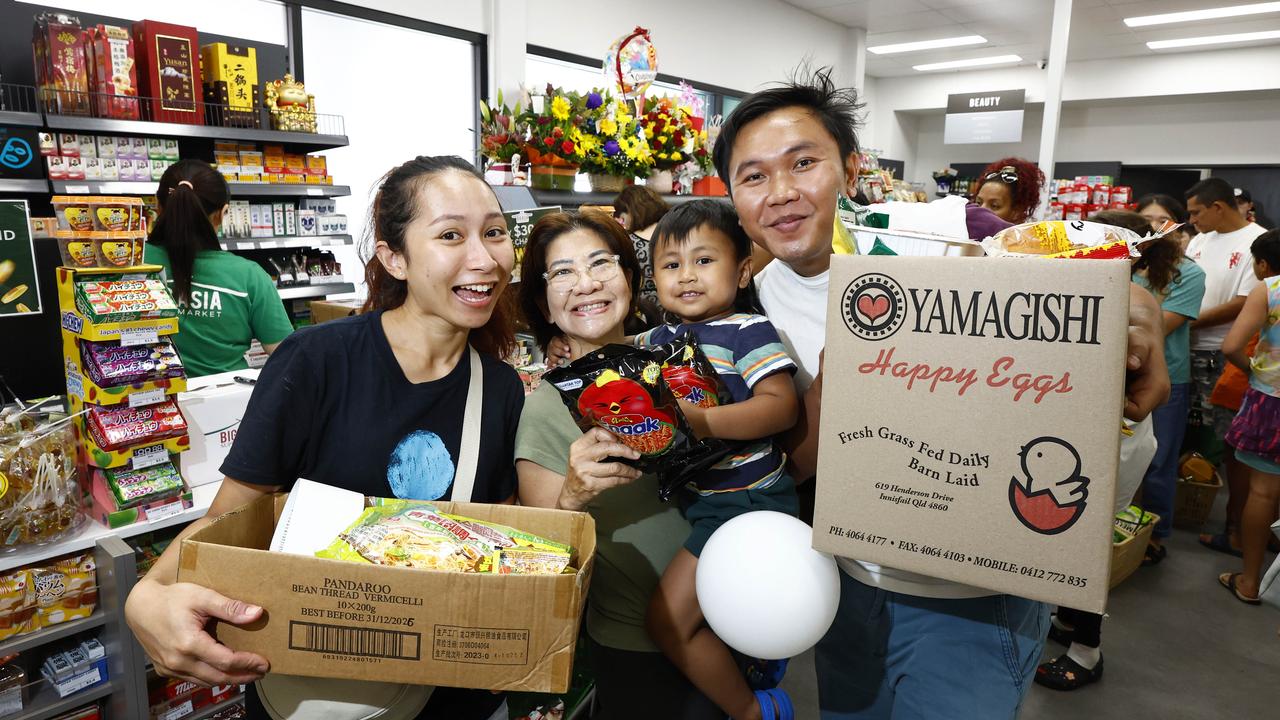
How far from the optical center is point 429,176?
1.43 meters

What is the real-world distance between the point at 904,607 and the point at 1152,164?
14211 millimetres

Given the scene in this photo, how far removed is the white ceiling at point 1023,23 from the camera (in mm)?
8945

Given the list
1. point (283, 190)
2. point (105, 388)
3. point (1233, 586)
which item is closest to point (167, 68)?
point (283, 190)

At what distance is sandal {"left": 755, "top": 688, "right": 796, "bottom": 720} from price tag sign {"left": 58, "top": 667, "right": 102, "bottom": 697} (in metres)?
1.88

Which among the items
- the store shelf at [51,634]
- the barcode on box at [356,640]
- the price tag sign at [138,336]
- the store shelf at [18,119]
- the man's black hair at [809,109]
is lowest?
the store shelf at [51,634]

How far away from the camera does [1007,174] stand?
3.90m

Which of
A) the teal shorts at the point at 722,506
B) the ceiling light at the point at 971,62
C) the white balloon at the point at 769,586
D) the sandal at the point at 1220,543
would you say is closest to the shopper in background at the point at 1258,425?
the sandal at the point at 1220,543

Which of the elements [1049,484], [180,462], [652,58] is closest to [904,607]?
[1049,484]

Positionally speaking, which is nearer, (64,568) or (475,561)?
(475,561)

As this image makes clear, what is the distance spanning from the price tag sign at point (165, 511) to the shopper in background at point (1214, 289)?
5767mm

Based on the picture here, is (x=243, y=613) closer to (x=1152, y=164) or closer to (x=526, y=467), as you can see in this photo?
(x=526, y=467)

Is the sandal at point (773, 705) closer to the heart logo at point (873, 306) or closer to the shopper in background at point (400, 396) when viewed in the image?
the shopper in background at point (400, 396)

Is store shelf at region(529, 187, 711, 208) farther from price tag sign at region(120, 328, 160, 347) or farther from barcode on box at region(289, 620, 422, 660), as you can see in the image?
barcode on box at region(289, 620, 422, 660)

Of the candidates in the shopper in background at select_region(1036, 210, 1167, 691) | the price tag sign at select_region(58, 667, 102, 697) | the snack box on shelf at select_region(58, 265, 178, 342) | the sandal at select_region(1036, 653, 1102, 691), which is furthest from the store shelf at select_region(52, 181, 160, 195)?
the sandal at select_region(1036, 653, 1102, 691)
